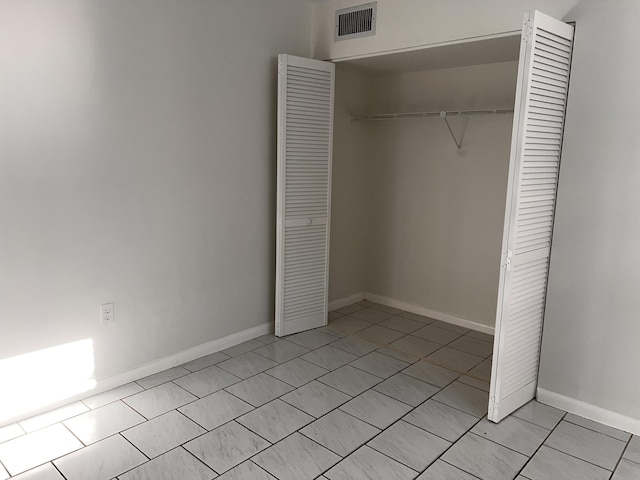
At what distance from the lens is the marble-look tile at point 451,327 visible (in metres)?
4.10

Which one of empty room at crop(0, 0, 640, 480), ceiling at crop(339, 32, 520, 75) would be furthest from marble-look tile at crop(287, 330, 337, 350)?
ceiling at crop(339, 32, 520, 75)

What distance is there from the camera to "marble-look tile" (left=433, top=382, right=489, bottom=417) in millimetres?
2854

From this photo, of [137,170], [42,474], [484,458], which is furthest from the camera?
[137,170]

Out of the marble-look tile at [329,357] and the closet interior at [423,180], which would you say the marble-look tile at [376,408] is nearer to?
the marble-look tile at [329,357]

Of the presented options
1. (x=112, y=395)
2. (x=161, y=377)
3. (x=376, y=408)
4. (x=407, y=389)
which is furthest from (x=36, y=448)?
(x=407, y=389)

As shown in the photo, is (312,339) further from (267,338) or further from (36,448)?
(36,448)

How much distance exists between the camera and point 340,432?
2582 millimetres

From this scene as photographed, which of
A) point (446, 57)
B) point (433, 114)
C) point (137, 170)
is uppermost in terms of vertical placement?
point (446, 57)

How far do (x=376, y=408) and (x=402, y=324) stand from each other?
1.45m

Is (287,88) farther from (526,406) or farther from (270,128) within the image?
(526,406)

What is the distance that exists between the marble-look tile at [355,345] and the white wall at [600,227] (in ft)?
4.18

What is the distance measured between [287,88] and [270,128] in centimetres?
32

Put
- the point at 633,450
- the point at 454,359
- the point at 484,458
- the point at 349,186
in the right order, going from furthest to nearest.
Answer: the point at 349,186
the point at 454,359
the point at 633,450
the point at 484,458

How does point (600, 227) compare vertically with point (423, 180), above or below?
below
